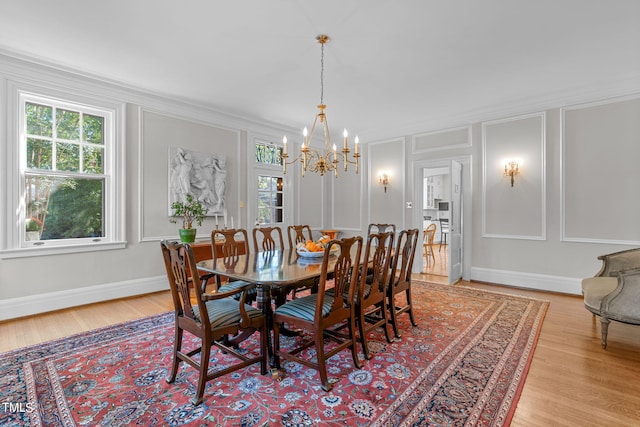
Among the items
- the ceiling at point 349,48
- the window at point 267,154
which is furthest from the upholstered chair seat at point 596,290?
the window at point 267,154

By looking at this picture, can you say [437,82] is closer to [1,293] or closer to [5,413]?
[5,413]

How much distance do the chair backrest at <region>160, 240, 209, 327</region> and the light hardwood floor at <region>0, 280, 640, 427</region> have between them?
1783mm

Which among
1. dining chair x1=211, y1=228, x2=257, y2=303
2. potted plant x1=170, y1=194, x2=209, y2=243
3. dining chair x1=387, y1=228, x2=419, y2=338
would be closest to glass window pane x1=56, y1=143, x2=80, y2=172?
potted plant x1=170, y1=194, x2=209, y2=243

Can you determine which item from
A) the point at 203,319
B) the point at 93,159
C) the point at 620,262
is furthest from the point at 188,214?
the point at 620,262

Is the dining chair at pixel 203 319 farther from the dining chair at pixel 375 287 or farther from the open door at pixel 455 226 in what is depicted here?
the open door at pixel 455 226

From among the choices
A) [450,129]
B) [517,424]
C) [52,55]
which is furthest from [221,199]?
[517,424]

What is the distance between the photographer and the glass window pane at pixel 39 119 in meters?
3.47

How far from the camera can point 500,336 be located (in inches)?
112

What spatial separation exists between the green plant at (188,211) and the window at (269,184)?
4.06 feet

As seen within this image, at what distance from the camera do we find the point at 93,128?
3934mm

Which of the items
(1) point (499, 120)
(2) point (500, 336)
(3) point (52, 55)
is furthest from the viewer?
(1) point (499, 120)

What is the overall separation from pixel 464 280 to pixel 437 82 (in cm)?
311

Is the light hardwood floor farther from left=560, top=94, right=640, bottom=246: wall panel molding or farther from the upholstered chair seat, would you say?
left=560, top=94, right=640, bottom=246: wall panel molding

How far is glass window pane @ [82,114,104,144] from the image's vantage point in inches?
152
